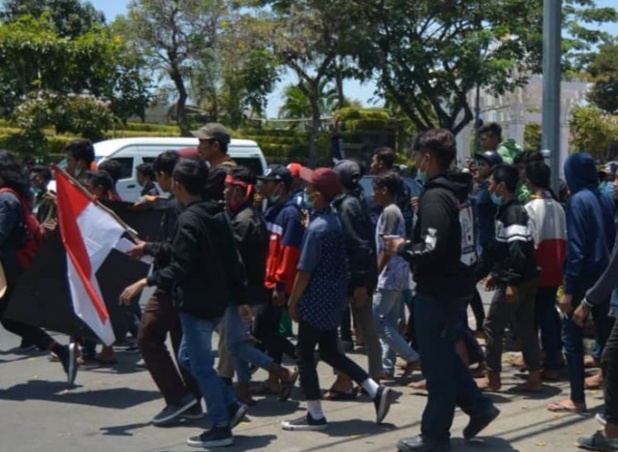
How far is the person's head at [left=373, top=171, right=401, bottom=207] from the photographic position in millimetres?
8656

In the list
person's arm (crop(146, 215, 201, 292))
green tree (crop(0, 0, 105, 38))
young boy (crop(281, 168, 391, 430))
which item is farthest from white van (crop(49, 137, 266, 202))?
green tree (crop(0, 0, 105, 38))

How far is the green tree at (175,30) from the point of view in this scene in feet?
127

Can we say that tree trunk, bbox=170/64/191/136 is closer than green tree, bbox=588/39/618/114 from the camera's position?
Yes

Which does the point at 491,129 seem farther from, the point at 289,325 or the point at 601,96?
the point at 601,96

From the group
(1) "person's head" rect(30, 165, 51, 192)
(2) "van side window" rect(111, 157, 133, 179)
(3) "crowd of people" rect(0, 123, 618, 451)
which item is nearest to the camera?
(3) "crowd of people" rect(0, 123, 618, 451)

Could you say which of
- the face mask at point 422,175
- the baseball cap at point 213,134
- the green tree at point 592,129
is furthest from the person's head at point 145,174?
the green tree at point 592,129

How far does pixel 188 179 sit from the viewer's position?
7145 mm

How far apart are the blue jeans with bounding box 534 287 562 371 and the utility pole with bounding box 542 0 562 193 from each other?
1.69 metres

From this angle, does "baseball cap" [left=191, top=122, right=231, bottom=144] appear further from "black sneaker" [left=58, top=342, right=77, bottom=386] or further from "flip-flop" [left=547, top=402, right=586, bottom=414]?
"flip-flop" [left=547, top=402, right=586, bottom=414]

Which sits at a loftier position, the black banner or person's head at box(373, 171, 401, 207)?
person's head at box(373, 171, 401, 207)

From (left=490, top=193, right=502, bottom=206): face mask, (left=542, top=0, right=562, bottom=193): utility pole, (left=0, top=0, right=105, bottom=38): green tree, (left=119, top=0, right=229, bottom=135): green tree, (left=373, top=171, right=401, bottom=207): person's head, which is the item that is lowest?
(left=490, top=193, right=502, bottom=206): face mask

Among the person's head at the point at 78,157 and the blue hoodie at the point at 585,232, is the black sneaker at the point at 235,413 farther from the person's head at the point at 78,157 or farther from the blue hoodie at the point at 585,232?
the person's head at the point at 78,157

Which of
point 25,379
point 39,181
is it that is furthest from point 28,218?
point 39,181

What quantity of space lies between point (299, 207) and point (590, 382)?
270 centimetres
